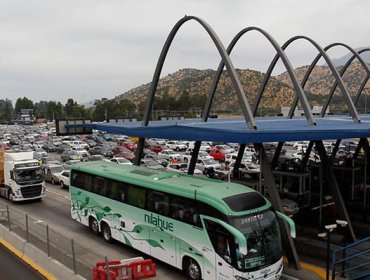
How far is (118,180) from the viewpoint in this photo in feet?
54.7

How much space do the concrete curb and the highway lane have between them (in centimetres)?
56

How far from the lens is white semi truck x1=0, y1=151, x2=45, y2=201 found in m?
25.5

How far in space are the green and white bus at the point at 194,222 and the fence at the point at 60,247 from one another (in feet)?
6.80

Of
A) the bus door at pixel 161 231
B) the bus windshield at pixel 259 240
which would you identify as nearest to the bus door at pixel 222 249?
the bus windshield at pixel 259 240

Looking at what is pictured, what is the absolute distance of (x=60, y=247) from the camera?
13758 mm

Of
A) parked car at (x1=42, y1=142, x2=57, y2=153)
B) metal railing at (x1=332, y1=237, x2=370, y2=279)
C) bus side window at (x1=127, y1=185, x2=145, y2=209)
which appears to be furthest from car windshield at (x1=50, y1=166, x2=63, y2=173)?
parked car at (x1=42, y1=142, x2=57, y2=153)

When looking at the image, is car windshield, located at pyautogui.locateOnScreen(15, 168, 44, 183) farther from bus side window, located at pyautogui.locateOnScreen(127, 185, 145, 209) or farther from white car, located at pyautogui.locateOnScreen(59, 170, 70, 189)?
bus side window, located at pyautogui.locateOnScreen(127, 185, 145, 209)

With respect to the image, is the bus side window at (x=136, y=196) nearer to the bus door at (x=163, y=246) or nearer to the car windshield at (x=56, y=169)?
the bus door at (x=163, y=246)

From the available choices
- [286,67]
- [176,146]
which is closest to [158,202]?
[286,67]

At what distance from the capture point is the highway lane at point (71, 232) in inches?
532

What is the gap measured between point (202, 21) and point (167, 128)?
542cm

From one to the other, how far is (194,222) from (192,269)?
5.24 feet

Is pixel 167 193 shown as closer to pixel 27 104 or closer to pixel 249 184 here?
pixel 249 184

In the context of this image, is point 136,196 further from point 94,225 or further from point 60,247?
point 94,225
